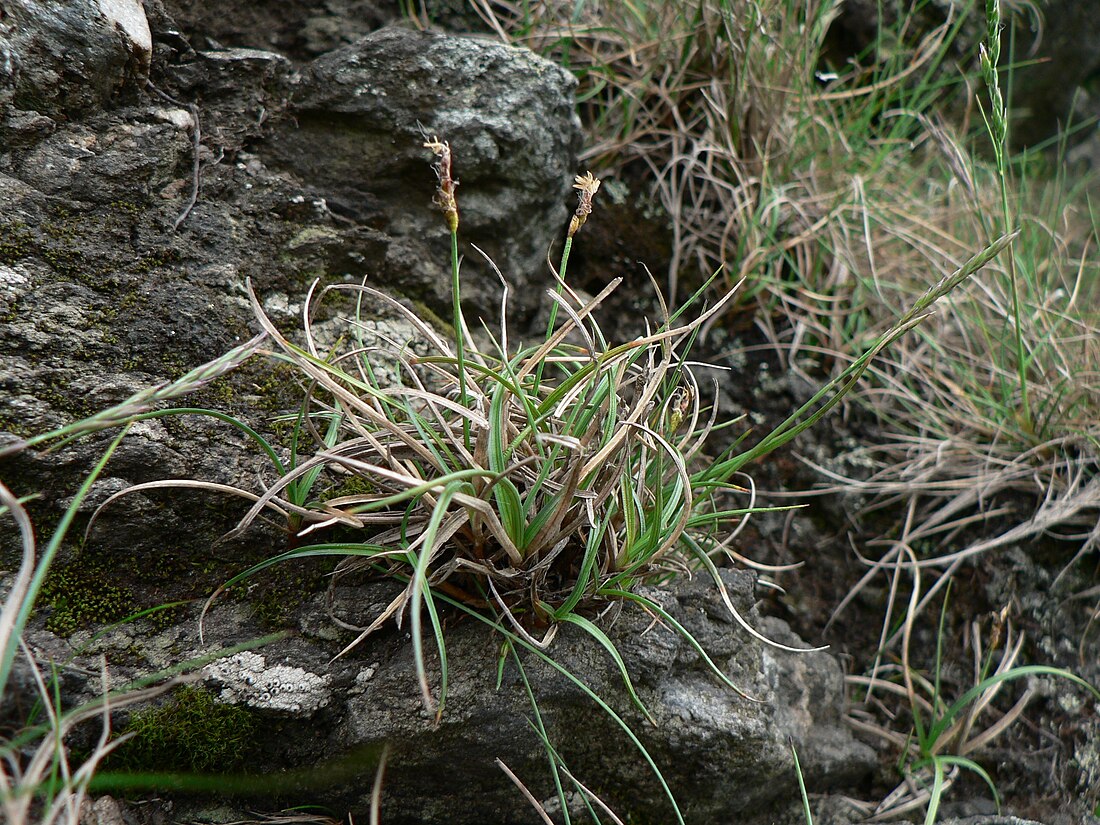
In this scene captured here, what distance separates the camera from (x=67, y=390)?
3.80 ft

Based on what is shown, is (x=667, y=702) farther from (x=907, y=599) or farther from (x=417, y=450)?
(x=907, y=599)

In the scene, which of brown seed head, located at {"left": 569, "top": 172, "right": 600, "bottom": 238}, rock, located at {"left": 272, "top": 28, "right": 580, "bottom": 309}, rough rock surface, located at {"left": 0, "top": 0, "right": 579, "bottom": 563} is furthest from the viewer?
rock, located at {"left": 272, "top": 28, "right": 580, "bottom": 309}

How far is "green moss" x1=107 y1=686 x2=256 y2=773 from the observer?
1.02m

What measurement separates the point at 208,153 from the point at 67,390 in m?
0.55

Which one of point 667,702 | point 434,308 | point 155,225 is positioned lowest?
point 667,702

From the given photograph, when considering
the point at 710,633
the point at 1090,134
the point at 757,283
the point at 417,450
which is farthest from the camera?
the point at 1090,134

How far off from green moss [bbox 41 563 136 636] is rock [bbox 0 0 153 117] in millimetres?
752

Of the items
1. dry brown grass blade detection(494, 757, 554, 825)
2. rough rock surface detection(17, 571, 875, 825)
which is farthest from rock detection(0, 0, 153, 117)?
dry brown grass blade detection(494, 757, 554, 825)

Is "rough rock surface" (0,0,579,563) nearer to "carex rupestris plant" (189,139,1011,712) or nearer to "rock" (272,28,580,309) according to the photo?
"rock" (272,28,580,309)

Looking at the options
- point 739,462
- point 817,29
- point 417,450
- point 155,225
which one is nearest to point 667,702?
point 739,462

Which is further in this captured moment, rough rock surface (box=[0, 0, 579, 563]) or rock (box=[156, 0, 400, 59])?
rock (box=[156, 0, 400, 59])

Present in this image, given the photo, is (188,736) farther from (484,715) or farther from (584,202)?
(584,202)

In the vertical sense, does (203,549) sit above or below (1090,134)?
above

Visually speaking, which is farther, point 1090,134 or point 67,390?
point 1090,134
